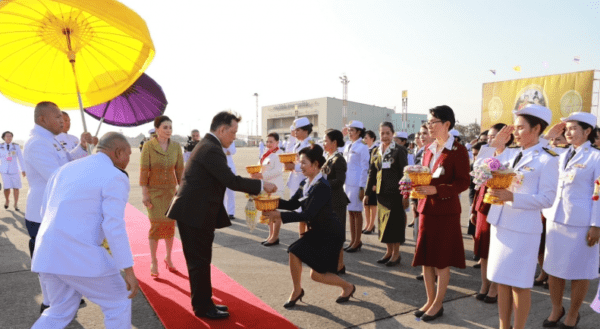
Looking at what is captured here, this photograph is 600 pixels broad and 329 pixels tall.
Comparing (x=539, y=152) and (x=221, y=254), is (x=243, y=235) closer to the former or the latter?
(x=221, y=254)

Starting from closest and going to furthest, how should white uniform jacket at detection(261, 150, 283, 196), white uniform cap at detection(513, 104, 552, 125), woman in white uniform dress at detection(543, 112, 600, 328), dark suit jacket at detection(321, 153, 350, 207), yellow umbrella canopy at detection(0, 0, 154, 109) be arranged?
white uniform cap at detection(513, 104, 552, 125), yellow umbrella canopy at detection(0, 0, 154, 109), woman in white uniform dress at detection(543, 112, 600, 328), dark suit jacket at detection(321, 153, 350, 207), white uniform jacket at detection(261, 150, 283, 196)

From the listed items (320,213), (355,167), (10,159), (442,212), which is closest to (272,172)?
(355,167)

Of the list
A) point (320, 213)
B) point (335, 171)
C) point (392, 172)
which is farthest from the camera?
point (392, 172)

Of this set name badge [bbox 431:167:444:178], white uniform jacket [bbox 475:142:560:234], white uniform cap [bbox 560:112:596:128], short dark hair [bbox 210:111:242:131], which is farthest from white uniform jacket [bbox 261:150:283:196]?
white uniform cap [bbox 560:112:596:128]

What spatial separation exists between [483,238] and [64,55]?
16.5ft

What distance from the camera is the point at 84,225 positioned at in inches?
95.3

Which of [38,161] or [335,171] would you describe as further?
[335,171]

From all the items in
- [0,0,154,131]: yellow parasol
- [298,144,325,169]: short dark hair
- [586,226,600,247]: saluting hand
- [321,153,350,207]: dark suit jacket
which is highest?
[0,0,154,131]: yellow parasol

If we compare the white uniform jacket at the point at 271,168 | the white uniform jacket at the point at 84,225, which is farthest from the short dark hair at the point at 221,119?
the white uniform jacket at the point at 271,168

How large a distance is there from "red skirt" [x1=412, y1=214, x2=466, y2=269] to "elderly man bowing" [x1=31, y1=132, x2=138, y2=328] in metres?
2.74

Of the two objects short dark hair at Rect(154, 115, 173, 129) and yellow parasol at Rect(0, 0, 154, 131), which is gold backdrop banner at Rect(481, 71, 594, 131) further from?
yellow parasol at Rect(0, 0, 154, 131)

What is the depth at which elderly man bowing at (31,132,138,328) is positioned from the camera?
239cm

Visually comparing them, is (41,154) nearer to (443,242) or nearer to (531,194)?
(443,242)

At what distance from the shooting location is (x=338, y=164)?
496 centimetres
